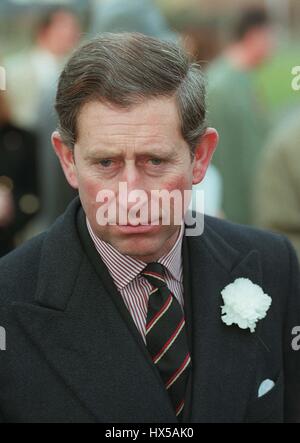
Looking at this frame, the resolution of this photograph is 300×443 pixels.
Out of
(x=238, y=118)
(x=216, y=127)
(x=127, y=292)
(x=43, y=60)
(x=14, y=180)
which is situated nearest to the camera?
(x=127, y=292)

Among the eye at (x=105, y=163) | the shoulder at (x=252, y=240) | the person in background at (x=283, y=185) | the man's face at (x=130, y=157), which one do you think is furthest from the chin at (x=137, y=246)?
the person in background at (x=283, y=185)

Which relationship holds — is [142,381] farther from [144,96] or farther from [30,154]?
[30,154]

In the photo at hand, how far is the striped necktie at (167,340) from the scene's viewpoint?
8.95 feet

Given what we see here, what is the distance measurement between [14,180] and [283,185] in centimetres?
183

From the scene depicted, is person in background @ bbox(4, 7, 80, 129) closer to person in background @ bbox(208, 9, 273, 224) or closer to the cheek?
person in background @ bbox(208, 9, 273, 224)

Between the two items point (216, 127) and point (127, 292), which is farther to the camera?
point (216, 127)

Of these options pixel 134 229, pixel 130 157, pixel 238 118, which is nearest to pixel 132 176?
pixel 130 157

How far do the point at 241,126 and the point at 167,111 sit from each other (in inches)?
147

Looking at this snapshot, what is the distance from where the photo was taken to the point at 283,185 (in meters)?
5.04

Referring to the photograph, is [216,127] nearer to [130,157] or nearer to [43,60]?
[43,60]

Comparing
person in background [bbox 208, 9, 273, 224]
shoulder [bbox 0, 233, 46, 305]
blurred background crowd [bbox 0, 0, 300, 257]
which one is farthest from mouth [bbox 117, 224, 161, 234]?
person in background [bbox 208, 9, 273, 224]

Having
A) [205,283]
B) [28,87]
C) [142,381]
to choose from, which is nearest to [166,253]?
[205,283]

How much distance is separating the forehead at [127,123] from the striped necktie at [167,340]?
0.46 metres

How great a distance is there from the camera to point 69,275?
9.18 ft
